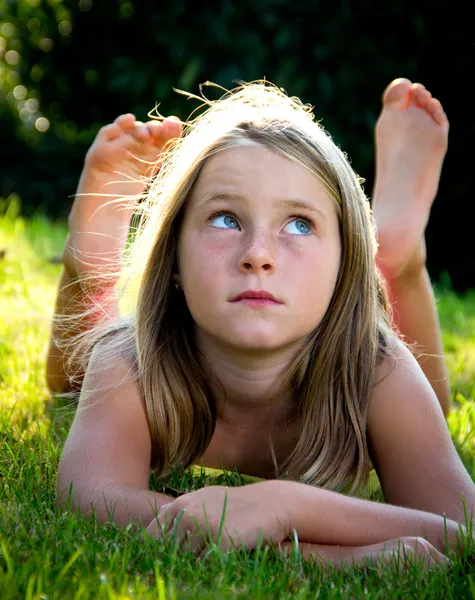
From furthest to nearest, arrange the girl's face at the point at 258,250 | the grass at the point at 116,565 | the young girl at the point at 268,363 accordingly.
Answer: the girl's face at the point at 258,250 → the young girl at the point at 268,363 → the grass at the point at 116,565

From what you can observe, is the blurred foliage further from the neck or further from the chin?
the chin

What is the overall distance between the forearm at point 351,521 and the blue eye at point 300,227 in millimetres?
608

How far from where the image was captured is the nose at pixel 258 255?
1937 millimetres

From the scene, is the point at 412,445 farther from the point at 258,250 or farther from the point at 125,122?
the point at 125,122

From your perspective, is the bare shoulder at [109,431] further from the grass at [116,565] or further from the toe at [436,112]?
the toe at [436,112]

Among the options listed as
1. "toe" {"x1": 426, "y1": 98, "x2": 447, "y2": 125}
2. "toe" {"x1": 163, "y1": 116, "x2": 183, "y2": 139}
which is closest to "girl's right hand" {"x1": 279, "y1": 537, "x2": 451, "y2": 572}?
"toe" {"x1": 163, "y1": 116, "x2": 183, "y2": 139}

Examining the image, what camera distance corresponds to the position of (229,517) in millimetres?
1633

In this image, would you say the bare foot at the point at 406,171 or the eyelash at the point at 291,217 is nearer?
the eyelash at the point at 291,217

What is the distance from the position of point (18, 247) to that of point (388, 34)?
272 cm

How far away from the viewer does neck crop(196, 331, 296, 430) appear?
2203 mm

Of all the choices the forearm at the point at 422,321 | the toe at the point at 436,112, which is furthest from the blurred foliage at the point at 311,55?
the forearm at the point at 422,321

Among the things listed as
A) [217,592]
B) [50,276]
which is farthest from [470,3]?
[217,592]

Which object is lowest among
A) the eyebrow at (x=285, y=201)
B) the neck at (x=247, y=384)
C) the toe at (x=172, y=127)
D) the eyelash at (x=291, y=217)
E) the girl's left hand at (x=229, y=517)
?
the girl's left hand at (x=229, y=517)

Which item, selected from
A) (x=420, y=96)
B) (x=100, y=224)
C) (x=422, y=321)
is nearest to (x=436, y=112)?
(x=420, y=96)
